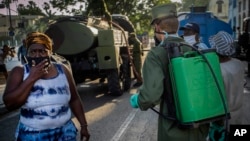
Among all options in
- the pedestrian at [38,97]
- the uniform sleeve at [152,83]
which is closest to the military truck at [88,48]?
the pedestrian at [38,97]

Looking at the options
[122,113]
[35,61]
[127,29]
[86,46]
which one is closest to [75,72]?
[86,46]

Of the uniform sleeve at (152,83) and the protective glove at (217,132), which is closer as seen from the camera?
the uniform sleeve at (152,83)

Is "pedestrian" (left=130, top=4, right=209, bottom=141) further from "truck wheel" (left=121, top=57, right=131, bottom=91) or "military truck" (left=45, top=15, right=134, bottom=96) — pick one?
"truck wheel" (left=121, top=57, right=131, bottom=91)

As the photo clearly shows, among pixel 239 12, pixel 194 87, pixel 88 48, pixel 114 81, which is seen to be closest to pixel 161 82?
pixel 194 87

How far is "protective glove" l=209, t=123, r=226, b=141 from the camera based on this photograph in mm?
3266

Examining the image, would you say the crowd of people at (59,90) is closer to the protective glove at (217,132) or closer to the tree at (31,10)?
the protective glove at (217,132)

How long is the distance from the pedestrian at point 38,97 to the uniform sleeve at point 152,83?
0.71m

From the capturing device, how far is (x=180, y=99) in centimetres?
232

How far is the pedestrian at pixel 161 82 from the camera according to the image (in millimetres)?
2408

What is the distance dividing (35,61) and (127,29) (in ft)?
34.8

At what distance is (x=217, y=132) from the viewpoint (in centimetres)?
332

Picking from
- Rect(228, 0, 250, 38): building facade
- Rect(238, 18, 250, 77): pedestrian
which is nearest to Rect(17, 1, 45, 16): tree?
Rect(228, 0, 250, 38): building facade

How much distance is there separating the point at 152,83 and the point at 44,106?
88 centimetres

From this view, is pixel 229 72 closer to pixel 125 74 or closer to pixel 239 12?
pixel 125 74
